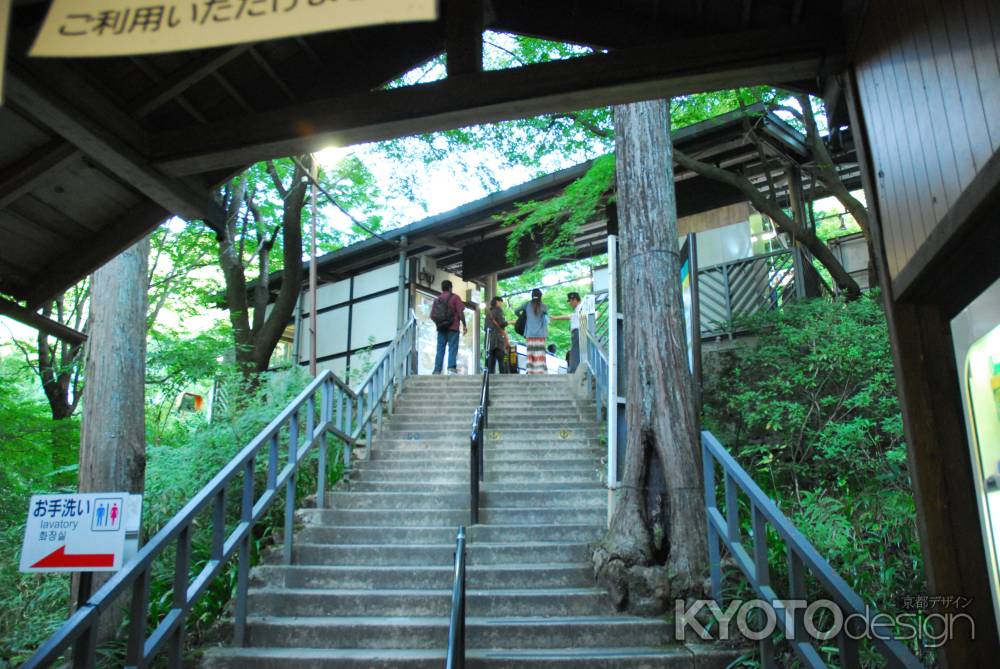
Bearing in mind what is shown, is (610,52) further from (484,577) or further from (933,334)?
(484,577)

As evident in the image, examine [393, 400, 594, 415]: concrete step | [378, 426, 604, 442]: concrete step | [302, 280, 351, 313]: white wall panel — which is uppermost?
[302, 280, 351, 313]: white wall panel

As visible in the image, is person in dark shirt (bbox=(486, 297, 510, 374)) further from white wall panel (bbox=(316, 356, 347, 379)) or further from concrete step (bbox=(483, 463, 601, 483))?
concrete step (bbox=(483, 463, 601, 483))

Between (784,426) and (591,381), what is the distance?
127 inches

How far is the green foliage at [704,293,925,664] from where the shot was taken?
195 inches

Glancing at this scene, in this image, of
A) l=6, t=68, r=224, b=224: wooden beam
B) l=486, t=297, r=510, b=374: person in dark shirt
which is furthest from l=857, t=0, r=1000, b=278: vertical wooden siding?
l=486, t=297, r=510, b=374: person in dark shirt

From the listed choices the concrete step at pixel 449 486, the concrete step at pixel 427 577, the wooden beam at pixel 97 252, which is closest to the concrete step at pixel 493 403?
the concrete step at pixel 449 486

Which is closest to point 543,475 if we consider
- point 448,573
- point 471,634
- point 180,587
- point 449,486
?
point 449,486

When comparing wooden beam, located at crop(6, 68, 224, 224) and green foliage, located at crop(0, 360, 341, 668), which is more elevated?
wooden beam, located at crop(6, 68, 224, 224)

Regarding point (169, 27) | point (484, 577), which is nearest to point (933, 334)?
point (169, 27)

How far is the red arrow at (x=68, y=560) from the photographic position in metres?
3.35

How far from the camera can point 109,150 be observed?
288 centimetres

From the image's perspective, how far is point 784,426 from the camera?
693 cm

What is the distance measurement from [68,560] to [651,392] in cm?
385

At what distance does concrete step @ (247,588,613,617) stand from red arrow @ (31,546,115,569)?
175cm
